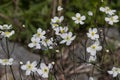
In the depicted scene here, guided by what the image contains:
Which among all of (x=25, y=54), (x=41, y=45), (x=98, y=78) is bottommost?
(x=98, y=78)

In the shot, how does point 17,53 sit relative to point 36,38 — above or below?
below

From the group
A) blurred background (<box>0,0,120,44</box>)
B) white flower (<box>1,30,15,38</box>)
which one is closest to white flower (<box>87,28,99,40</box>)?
white flower (<box>1,30,15,38</box>)

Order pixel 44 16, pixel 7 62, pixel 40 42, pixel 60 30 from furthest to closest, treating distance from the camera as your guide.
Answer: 1. pixel 44 16
2. pixel 60 30
3. pixel 40 42
4. pixel 7 62

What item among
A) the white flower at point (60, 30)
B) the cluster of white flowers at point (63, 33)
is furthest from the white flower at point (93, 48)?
the white flower at point (60, 30)

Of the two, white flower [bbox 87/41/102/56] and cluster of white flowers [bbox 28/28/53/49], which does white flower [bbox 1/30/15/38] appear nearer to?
cluster of white flowers [bbox 28/28/53/49]

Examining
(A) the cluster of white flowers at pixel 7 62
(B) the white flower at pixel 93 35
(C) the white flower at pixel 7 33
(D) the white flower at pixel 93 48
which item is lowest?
(D) the white flower at pixel 93 48

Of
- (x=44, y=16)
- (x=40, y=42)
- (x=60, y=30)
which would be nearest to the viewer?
(x=40, y=42)

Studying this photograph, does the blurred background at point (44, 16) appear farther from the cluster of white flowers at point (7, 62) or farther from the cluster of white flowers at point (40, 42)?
the cluster of white flowers at point (7, 62)

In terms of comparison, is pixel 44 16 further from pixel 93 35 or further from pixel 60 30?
pixel 93 35

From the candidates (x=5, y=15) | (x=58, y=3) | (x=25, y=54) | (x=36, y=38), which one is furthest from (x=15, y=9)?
(x=36, y=38)

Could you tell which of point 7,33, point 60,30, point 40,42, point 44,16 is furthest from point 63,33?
point 44,16

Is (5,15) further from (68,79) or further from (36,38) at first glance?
(36,38)
